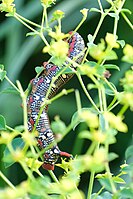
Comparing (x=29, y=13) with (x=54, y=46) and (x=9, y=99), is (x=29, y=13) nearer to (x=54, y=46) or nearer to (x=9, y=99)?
(x=9, y=99)

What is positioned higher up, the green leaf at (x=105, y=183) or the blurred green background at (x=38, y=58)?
the green leaf at (x=105, y=183)

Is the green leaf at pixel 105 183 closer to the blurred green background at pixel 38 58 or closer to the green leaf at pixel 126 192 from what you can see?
the green leaf at pixel 126 192

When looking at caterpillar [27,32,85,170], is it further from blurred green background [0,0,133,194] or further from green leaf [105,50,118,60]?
blurred green background [0,0,133,194]

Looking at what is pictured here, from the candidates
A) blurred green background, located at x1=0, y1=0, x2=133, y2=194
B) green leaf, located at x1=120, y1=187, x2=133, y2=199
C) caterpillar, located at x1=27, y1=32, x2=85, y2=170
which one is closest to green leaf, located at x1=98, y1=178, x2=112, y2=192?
green leaf, located at x1=120, y1=187, x2=133, y2=199

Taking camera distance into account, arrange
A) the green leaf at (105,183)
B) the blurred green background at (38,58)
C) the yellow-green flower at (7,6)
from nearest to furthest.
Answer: the green leaf at (105,183)
the yellow-green flower at (7,6)
the blurred green background at (38,58)

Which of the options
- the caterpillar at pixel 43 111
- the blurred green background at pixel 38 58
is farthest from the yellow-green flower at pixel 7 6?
the blurred green background at pixel 38 58

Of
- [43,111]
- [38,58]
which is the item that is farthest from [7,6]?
[38,58]

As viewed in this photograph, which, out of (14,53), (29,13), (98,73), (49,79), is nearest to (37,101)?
(49,79)

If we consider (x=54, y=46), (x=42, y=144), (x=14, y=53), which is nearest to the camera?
(x=54, y=46)
